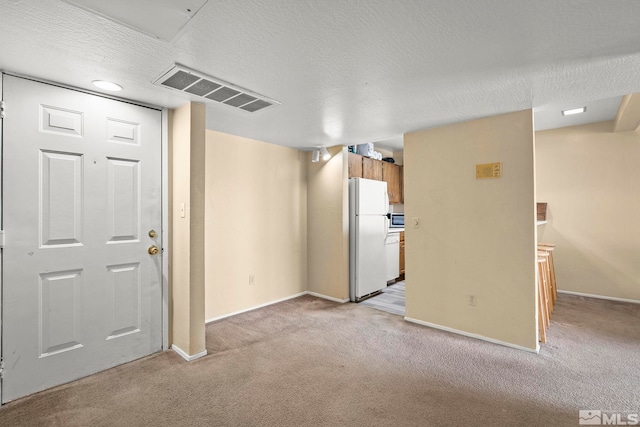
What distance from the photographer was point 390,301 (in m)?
4.25

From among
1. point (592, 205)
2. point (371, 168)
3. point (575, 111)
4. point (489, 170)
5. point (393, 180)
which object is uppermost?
point (575, 111)

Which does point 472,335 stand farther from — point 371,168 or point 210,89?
point 210,89

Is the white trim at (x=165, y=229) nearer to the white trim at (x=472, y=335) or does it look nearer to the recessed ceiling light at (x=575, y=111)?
the white trim at (x=472, y=335)

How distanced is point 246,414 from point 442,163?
2.89 meters

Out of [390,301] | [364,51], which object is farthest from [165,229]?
[390,301]

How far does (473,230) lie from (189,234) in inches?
108

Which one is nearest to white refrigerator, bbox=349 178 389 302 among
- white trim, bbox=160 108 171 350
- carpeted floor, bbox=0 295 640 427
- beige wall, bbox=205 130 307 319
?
beige wall, bbox=205 130 307 319

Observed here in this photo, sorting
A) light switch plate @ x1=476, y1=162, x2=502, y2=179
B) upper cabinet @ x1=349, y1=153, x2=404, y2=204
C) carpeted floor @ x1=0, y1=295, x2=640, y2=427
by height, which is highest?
upper cabinet @ x1=349, y1=153, x2=404, y2=204

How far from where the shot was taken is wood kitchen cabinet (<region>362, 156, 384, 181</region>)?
481 cm

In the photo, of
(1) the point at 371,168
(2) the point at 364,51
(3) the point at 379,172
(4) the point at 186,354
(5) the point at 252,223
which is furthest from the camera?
(3) the point at 379,172

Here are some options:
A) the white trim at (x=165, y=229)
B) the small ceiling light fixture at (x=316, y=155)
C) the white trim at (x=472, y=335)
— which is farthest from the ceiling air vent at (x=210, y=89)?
the white trim at (x=472, y=335)

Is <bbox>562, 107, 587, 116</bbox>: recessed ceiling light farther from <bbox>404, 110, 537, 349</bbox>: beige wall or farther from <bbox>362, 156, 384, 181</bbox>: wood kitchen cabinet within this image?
<bbox>362, 156, 384, 181</bbox>: wood kitchen cabinet

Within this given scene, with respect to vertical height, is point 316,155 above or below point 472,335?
above

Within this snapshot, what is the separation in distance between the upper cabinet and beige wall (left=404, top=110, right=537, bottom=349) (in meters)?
1.19
